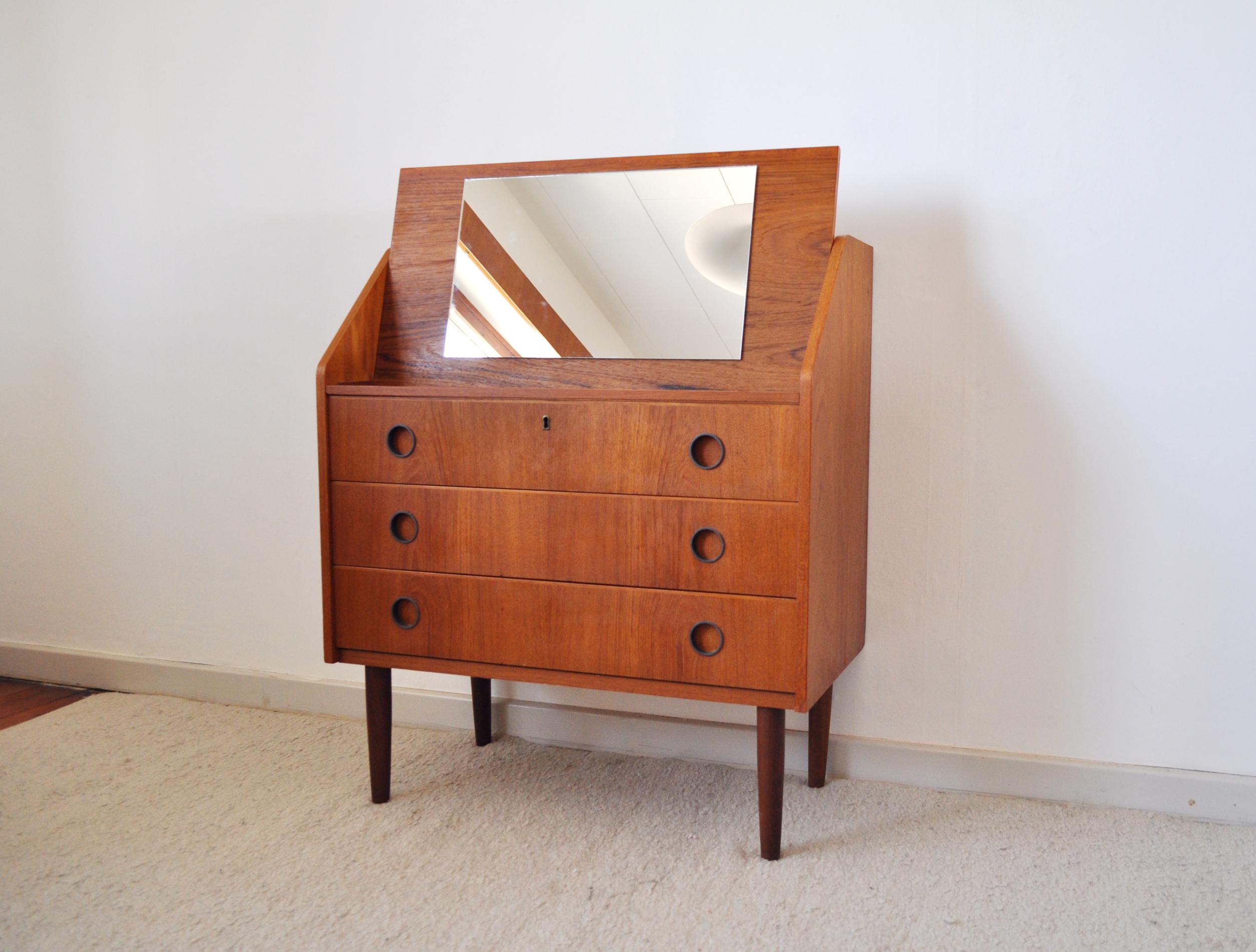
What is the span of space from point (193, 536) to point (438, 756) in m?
0.84

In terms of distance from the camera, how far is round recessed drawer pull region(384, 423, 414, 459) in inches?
60.8

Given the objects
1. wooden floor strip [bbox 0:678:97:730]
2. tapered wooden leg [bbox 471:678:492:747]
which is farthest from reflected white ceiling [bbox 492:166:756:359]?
wooden floor strip [bbox 0:678:97:730]

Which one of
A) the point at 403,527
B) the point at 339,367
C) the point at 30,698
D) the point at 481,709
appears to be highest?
the point at 339,367

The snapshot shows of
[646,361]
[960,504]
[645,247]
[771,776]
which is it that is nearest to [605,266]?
[645,247]

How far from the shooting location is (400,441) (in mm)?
1553

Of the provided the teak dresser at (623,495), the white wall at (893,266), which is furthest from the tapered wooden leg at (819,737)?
the white wall at (893,266)

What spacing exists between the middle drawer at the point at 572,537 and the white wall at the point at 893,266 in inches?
18.1

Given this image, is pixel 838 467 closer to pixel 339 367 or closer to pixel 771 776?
pixel 771 776

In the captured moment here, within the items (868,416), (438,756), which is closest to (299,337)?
Result: (438,756)

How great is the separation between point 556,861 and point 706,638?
16.7 inches

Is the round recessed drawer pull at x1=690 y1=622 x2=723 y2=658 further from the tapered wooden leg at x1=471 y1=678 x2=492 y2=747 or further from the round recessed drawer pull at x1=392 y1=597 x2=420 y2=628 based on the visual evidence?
the tapered wooden leg at x1=471 y1=678 x2=492 y2=747

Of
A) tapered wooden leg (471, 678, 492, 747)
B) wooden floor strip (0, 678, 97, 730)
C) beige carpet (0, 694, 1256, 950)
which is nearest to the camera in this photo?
beige carpet (0, 694, 1256, 950)

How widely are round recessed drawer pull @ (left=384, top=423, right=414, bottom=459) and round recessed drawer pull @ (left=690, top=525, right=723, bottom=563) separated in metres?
0.49

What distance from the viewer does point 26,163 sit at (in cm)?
228
